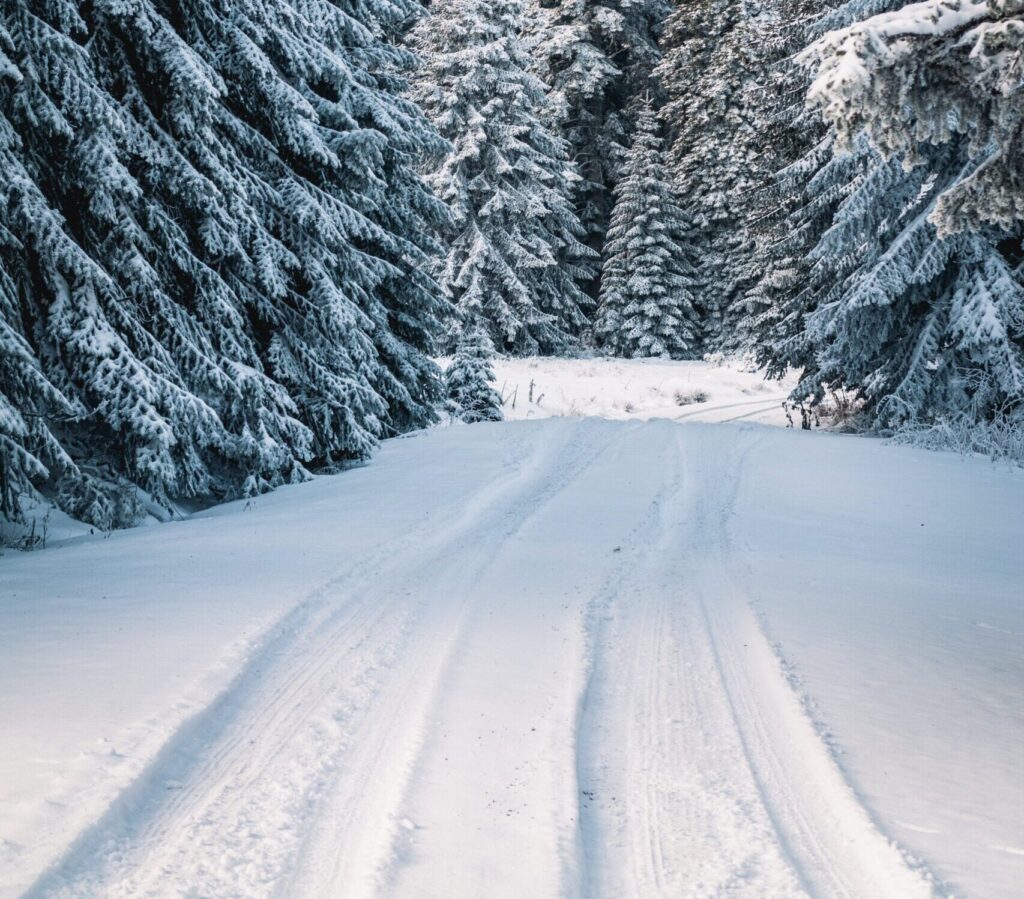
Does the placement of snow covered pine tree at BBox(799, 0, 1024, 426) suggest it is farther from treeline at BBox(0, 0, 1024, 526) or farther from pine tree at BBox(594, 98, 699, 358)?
pine tree at BBox(594, 98, 699, 358)

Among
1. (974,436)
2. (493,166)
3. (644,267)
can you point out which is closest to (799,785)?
(974,436)

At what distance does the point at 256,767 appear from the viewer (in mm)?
2896

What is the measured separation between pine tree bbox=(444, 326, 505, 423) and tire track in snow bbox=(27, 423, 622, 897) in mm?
10185

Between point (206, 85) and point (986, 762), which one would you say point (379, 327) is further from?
point (986, 762)

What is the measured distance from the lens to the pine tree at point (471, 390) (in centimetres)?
1509

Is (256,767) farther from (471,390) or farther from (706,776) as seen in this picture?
(471,390)

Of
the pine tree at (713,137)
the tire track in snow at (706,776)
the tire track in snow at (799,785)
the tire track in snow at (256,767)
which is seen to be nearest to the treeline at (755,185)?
the pine tree at (713,137)

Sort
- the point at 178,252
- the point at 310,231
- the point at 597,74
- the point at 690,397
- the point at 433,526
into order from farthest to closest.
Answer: the point at 597,74 < the point at 690,397 < the point at 310,231 < the point at 178,252 < the point at 433,526

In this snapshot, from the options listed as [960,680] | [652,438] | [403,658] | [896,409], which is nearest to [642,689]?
[403,658]

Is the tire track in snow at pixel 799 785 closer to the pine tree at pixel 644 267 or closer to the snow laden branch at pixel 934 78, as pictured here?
the snow laden branch at pixel 934 78

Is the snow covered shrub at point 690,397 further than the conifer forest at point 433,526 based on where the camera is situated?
Yes

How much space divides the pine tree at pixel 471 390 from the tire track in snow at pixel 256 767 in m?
10.2

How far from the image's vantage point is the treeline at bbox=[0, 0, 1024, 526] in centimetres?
435

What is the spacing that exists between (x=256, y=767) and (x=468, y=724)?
841mm
